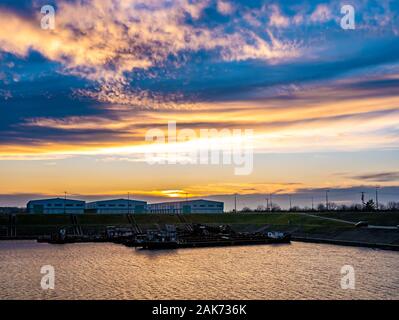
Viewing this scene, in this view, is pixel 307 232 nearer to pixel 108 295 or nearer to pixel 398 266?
pixel 398 266

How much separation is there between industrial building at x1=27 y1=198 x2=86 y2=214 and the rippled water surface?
104 metres

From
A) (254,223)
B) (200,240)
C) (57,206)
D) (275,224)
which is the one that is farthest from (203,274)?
(57,206)

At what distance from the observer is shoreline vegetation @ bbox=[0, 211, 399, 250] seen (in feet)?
317

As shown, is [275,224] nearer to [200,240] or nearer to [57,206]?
[200,240]

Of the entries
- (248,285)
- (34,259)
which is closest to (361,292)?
(248,285)

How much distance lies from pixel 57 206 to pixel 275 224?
9620 centimetres

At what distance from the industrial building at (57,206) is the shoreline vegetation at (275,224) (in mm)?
43905

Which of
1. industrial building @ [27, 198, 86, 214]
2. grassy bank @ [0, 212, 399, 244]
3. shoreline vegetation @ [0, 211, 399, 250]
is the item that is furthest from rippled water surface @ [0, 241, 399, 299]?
industrial building @ [27, 198, 86, 214]

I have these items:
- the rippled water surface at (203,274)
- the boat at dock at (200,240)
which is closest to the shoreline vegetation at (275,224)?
the boat at dock at (200,240)

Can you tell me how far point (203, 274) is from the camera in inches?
2411

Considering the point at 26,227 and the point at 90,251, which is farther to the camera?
the point at 26,227

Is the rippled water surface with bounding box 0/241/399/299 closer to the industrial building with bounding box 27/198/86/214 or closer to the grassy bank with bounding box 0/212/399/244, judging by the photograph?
the grassy bank with bounding box 0/212/399/244

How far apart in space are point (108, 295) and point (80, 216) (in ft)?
352
